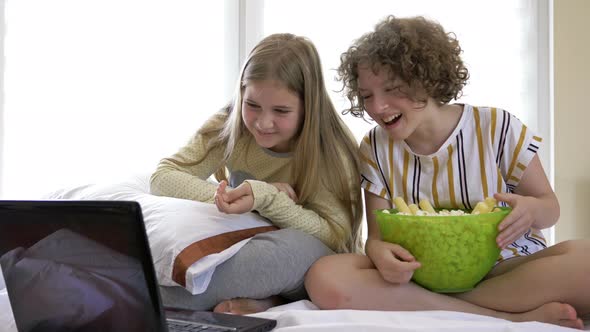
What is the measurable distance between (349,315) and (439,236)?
0.90ft

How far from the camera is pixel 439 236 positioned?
3.84ft

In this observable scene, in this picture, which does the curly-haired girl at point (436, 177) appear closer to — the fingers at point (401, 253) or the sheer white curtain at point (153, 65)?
the fingers at point (401, 253)

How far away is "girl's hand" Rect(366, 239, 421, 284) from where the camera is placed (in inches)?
47.2

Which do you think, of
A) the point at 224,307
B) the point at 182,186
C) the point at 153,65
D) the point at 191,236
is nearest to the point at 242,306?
the point at 224,307

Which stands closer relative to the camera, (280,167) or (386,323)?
(386,323)

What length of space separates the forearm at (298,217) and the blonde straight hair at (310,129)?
0.14 ft

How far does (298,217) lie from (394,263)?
0.32 metres

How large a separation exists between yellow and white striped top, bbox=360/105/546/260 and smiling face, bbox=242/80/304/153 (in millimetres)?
251

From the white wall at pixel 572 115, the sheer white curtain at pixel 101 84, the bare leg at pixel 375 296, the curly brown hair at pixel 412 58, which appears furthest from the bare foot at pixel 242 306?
the white wall at pixel 572 115

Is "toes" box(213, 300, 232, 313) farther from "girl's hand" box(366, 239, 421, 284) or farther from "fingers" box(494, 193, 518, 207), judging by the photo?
"fingers" box(494, 193, 518, 207)

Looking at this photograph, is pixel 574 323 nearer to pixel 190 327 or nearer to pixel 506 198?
pixel 506 198

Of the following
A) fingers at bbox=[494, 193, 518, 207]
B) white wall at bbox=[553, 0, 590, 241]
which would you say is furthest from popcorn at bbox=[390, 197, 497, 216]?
white wall at bbox=[553, 0, 590, 241]

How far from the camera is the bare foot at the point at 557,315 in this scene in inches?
43.5

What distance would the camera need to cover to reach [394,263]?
47.7 inches
